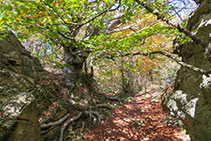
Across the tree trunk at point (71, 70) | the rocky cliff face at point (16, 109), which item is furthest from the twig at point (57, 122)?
the tree trunk at point (71, 70)

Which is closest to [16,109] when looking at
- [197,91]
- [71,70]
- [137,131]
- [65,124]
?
[65,124]

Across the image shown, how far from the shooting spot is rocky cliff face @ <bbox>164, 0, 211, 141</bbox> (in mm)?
3148

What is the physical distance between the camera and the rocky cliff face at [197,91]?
315cm

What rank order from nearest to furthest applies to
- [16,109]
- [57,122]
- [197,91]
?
[16,109]
[197,91]
[57,122]

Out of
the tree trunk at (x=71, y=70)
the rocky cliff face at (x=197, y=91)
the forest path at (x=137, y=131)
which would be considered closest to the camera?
the rocky cliff face at (x=197, y=91)

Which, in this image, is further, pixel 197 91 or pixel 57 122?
pixel 57 122

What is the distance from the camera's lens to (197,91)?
3764mm

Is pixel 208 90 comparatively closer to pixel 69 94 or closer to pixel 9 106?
pixel 9 106

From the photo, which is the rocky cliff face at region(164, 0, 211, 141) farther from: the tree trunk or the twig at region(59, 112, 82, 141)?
the tree trunk

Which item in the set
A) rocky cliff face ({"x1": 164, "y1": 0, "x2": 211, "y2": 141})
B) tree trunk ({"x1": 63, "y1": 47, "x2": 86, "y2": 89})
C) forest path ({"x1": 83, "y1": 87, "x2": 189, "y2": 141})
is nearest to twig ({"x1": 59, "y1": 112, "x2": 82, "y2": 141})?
forest path ({"x1": 83, "y1": 87, "x2": 189, "y2": 141})

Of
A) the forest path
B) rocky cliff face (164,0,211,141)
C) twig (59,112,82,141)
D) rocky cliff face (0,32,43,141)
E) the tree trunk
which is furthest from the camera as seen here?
the tree trunk

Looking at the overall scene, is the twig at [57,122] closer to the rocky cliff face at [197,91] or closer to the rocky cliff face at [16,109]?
the rocky cliff face at [16,109]

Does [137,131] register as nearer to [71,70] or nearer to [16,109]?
[16,109]

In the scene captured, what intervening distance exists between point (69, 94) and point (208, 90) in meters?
6.14
